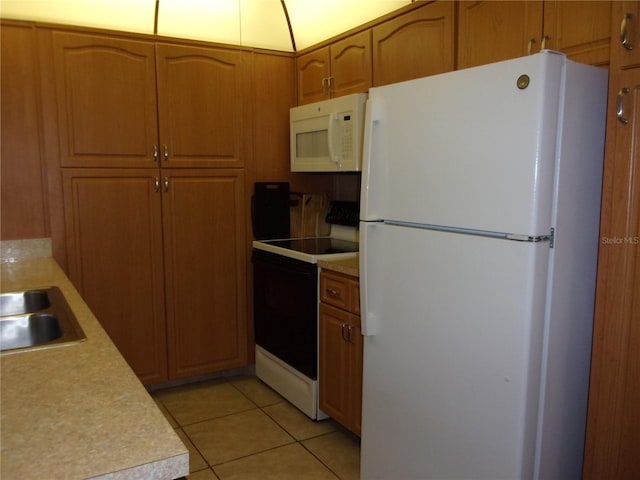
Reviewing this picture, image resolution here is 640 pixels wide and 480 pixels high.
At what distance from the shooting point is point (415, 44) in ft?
7.63

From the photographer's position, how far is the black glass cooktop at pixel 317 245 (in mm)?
2801

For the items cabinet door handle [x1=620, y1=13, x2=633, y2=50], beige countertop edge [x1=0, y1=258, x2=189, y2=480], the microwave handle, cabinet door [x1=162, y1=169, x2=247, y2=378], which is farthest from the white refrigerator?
cabinet door [x1=162, y1=169, x2=247, y2=378]

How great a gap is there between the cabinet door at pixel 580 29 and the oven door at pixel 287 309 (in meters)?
1.45

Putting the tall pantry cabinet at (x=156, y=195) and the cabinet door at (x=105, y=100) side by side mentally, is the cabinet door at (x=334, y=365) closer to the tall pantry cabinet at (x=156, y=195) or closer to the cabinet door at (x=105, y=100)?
the tall pantry cabinet at (x=156, y=195)

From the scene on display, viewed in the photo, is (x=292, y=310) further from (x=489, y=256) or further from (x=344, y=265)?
(x=489, y=256)

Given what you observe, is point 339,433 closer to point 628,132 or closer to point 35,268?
point 35,268

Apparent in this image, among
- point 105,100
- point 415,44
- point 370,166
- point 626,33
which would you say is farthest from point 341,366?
point 105,100

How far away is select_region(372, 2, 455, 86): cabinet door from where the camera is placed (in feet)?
7.10

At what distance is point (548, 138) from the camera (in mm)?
1365

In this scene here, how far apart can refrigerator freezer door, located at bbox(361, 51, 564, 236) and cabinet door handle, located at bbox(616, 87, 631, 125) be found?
204 millimetres

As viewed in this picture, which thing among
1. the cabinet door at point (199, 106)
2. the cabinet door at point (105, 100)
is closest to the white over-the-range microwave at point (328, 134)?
the cabinet door at point (199, 106)

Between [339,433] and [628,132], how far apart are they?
191cm

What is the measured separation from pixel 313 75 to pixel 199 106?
0.70 meters

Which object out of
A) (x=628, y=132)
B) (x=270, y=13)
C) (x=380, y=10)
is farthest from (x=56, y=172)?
(x=628, y=132)
